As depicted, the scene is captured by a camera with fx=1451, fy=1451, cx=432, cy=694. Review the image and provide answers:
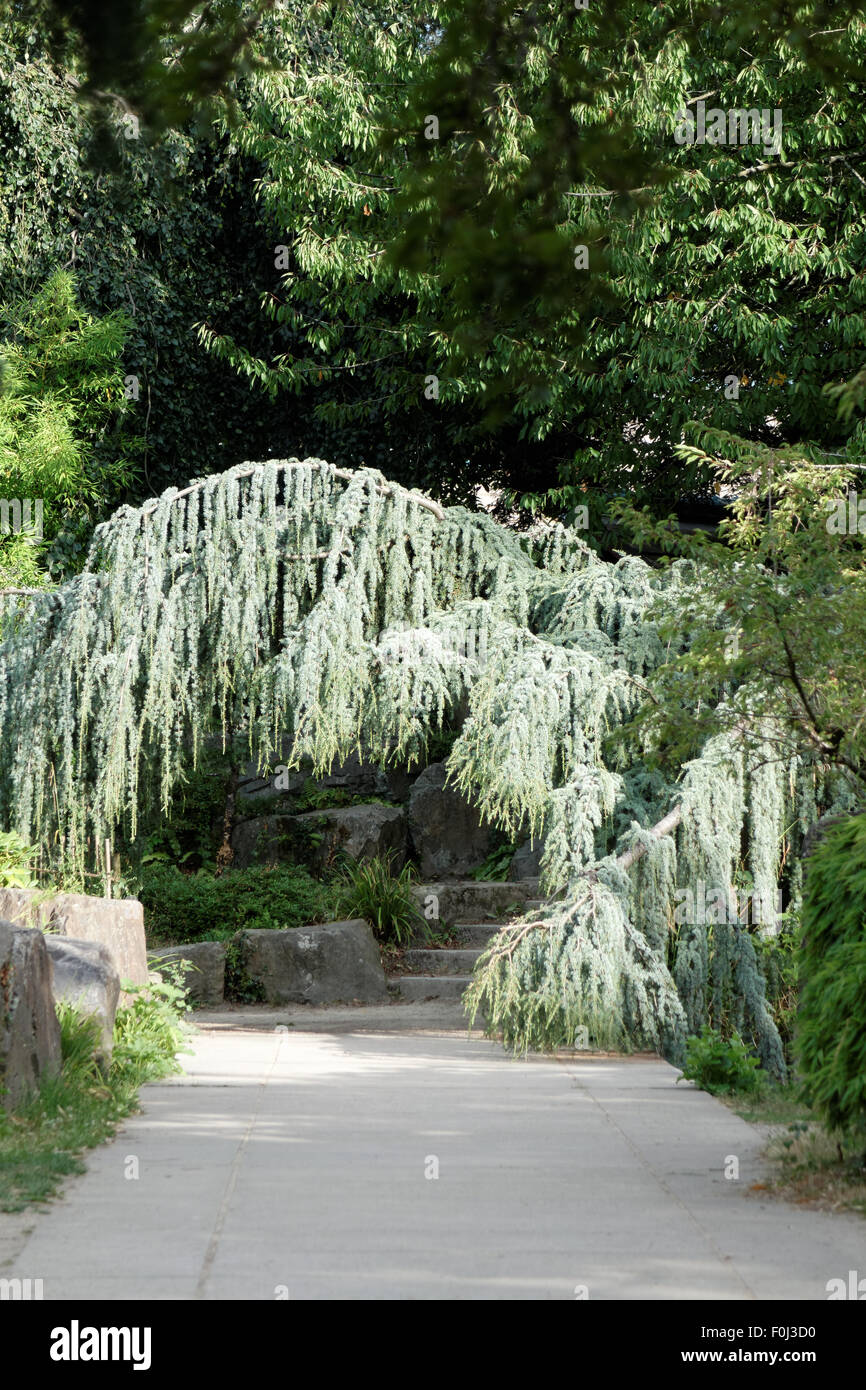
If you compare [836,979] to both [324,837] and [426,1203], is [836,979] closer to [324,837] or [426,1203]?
[426,1203]

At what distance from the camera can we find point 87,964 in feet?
25.3

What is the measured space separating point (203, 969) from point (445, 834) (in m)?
4.85

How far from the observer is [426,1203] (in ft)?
16.8

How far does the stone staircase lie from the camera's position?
41.2 ft

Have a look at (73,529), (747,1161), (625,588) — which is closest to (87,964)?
(747,1161)

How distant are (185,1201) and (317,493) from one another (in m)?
7.36

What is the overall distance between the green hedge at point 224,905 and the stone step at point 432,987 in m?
1.27

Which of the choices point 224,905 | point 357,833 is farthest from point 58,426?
point 224,905

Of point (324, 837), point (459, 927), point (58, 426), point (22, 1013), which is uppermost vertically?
point (58, 426)

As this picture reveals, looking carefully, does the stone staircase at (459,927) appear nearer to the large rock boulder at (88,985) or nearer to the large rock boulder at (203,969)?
the large rock boulder at (203,969)

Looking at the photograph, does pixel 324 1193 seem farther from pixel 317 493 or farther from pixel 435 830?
pixel 435 830

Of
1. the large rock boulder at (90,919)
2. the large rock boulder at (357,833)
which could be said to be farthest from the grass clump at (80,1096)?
the large rock boulder at (357,833)

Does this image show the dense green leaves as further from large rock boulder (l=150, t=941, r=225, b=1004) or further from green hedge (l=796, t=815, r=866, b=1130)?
green hedge (l=796, t=815, r=866, b=1130)

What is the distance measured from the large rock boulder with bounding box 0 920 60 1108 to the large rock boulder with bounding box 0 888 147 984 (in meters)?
1.92
